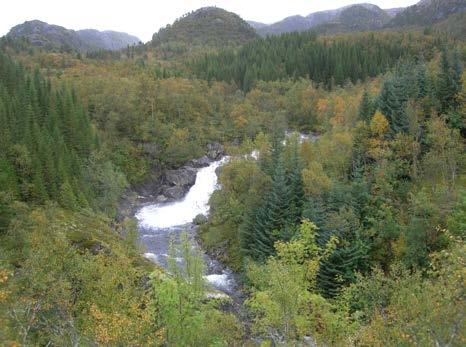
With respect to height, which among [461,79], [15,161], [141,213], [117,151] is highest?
[461,79]

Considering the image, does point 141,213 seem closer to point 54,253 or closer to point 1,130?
point 1,130

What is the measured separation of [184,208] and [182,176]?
Result: 14124mm


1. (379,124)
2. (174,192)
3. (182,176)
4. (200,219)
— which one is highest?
(379,124)

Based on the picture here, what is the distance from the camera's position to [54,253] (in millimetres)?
30172

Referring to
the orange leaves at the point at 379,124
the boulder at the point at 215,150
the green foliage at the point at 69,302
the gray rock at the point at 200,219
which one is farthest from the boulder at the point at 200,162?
the green foliage at the point at 69,302

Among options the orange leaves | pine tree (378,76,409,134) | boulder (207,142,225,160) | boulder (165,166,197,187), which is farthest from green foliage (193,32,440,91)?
the orange leaves

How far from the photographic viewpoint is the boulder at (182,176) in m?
101

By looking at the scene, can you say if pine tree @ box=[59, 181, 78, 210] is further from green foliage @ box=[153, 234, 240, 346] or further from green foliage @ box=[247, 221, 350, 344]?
green foliage @ box=[247, 221, 350, 344]

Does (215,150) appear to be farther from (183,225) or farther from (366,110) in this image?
(366,110)

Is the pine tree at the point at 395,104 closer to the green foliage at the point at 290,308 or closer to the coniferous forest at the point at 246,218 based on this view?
the coniferous forest at the point at 246,218

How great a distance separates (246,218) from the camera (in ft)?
195

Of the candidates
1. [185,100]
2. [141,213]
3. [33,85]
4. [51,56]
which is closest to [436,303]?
[141,213]

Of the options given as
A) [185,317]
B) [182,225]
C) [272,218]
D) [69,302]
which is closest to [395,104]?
[272,218]

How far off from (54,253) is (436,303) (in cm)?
2485
